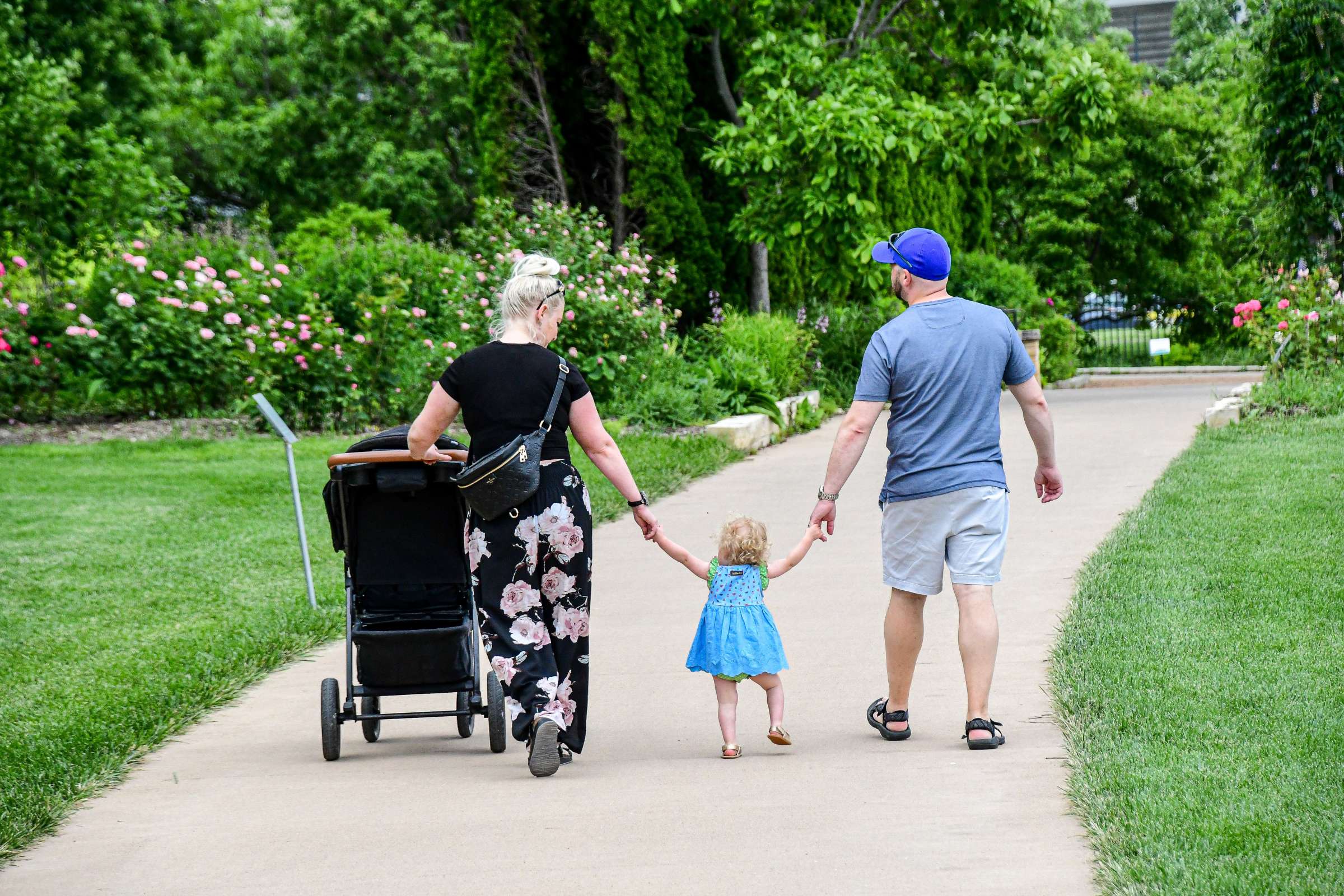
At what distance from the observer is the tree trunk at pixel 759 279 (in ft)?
64.4

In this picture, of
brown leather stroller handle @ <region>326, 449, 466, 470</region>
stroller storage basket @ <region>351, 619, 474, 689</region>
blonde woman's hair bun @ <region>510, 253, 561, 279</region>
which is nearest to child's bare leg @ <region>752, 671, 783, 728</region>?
stroller storage basket @ <region>351, 619, 474, 689</region>

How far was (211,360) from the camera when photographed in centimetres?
1468

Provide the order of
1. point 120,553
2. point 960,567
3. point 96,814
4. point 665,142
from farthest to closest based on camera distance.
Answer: point 665,142 → point 120,553 → point 960,567 → point 96,814

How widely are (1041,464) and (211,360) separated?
Result: 36.2 ft

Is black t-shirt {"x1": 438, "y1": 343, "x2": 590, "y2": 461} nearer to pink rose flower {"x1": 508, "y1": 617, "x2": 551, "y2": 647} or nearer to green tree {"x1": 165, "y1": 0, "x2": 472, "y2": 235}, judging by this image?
pink rose flower {"x1": 508, "y1": 617, "x2": 551, "y2": 647}

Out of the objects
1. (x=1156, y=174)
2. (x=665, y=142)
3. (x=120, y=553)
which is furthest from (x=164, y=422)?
(x=1156, y=174)

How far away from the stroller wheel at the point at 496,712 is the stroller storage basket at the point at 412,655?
10cm

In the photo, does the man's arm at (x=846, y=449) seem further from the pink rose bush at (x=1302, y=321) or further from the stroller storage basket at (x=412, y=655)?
the pink rose bush at (x=1302, y=321)

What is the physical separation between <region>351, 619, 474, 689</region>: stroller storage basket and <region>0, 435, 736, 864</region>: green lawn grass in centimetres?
101

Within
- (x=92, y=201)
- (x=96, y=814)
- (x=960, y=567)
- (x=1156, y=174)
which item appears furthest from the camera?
(x=1156, y=174)

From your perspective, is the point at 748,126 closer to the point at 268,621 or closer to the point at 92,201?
the point at 268,621

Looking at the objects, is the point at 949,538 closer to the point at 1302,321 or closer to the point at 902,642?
the point at 902,642

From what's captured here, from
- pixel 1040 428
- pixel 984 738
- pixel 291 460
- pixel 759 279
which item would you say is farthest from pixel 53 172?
pixel 984 738

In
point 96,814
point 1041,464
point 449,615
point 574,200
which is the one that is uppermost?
point 574,200
